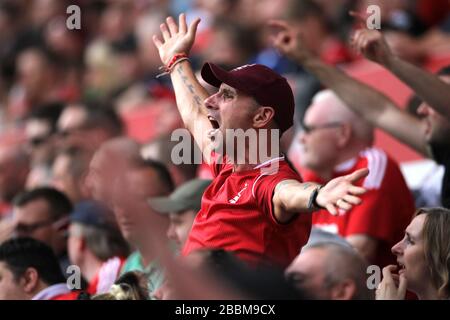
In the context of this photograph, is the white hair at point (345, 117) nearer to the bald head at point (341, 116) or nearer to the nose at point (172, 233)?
the bald head at point (341, 116)

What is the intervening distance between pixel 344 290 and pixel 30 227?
103 inches

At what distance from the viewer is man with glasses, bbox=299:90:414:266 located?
17.2 ft

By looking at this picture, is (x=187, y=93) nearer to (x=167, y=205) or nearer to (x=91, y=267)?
(x=167, y=205)

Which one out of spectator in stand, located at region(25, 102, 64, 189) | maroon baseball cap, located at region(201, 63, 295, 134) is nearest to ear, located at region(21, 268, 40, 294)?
maroon baseball cap, located at region(201, 63, 295, 134)

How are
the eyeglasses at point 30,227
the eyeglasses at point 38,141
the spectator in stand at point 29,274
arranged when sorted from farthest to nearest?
1. the eyeglasses at point 38,141
2. the eyeglasses at point 30,227
3. the spectator in stand at point 29,274

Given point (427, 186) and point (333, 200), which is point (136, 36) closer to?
point (427, 186)

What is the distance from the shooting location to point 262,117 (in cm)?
389

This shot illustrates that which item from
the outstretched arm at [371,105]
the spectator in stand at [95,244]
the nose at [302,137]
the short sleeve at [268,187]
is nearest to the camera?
the short sleeve at [268,187]

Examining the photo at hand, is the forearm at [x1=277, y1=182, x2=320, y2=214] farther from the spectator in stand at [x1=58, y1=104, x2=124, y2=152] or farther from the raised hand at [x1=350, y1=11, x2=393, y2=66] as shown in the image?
the spectator in stand at [x1=58, y1=104, x2=124, y2=152]

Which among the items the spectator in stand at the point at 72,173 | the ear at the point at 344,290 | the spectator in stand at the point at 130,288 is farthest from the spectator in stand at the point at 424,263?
the spectator in stand at the point at 72,173

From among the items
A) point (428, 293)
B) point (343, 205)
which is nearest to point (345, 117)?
point (428, 293)

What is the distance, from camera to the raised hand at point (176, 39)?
447cm

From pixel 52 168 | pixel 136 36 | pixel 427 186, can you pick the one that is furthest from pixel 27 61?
pixel 427 186

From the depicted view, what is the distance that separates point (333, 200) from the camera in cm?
328
